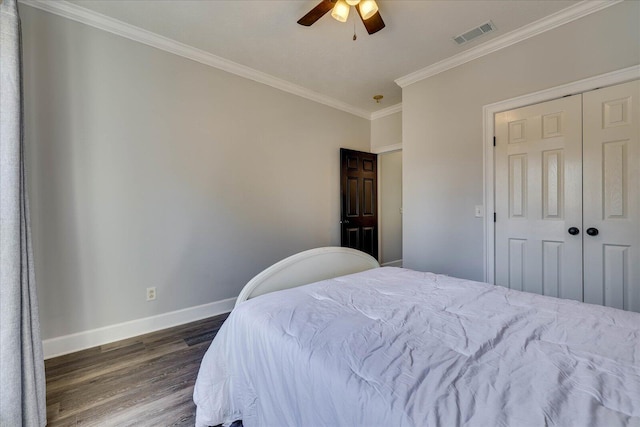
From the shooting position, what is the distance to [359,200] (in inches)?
167

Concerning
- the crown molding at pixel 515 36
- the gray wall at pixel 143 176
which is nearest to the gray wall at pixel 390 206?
the crown molding at pixel 515 36

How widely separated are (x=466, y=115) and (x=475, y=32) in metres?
0.72

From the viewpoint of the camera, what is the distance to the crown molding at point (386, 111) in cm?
412

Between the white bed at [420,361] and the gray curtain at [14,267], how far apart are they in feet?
2.65

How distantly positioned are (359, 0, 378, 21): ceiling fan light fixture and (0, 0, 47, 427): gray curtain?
192 cm

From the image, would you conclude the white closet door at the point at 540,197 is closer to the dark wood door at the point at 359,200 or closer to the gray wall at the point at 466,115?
the gray wall at the point at 466,115

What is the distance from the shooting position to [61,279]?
2.15 meters

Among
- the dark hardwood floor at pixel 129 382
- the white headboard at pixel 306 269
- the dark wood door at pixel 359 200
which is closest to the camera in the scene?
the dark hardwood floor at pixel 129 382

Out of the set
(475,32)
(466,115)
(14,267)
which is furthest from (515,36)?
(14,267)

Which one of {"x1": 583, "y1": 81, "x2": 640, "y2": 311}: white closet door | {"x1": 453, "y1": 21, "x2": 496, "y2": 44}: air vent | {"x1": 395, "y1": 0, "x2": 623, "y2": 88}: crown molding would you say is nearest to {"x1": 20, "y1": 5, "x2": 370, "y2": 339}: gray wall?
{"x1": 395, "y1": 0, "x2": 623, "y2": 88}: crown molding

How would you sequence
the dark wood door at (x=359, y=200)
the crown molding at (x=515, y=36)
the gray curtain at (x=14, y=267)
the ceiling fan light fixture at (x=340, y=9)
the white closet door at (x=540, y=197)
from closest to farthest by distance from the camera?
the gray curtain at (x=14, y=267) < the ceiling fan light fixture at (x=340, y=9) < the crown molding at (x=515, y=36) < the white closet door at (x=540, y=197) < the dark wood door at (x=359, y=200)

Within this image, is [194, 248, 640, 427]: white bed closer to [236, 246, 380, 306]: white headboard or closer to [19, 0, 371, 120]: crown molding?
[236, 246, 380, 306]: white headboard

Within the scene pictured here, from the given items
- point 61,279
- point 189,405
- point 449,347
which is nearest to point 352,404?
point 449,347

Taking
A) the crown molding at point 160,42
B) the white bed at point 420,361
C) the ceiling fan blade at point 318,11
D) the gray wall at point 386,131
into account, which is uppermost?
the crown molding at point 160,42
